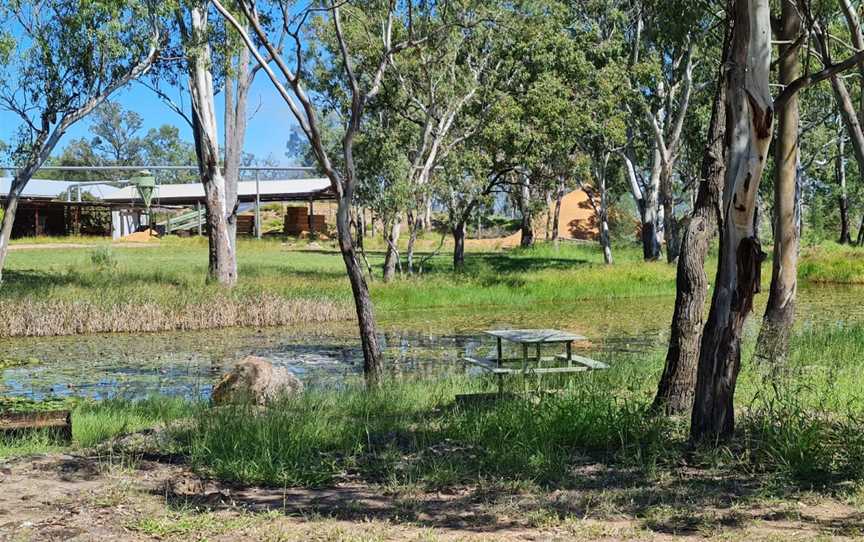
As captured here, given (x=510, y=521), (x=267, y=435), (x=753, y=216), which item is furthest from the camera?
(x=267, y=435)

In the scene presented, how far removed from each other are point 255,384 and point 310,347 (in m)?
7.80

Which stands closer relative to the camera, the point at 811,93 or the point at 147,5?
the point at 147,5

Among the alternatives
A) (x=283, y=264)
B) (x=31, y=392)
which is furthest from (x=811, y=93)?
(x=31, y=392)

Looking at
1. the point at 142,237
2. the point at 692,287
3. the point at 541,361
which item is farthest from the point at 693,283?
the point at 142,237

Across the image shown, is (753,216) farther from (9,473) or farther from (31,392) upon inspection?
(31,392)

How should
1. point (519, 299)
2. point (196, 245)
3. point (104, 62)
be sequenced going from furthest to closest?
point (196, 245)
point (519, 299)
point (104, 62)

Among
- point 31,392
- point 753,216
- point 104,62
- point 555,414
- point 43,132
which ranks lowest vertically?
point 31,392

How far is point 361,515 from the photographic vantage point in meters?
5.74

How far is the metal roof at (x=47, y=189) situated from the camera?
54.4 m

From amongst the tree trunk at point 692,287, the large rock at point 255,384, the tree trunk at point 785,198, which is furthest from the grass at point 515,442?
the tree trunk at point 785,198

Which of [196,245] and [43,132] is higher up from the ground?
[43,132]

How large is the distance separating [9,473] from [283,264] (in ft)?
101

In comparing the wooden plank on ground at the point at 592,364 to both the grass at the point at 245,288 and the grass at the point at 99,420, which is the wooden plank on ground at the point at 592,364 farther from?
the grass at the point at 245,288

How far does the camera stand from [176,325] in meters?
21.8
